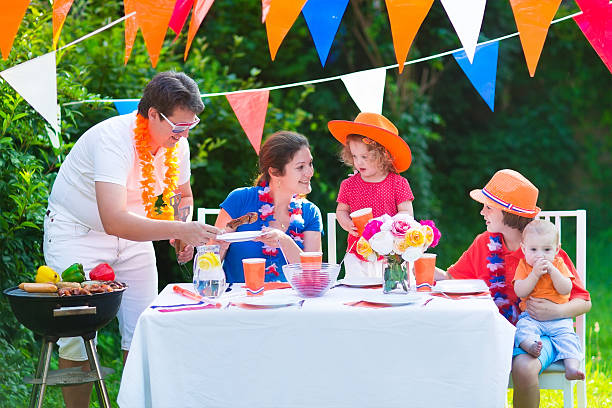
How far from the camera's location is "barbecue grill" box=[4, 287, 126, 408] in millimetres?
2586

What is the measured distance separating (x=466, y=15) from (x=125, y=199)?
1366 mm

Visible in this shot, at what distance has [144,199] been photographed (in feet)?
10.3

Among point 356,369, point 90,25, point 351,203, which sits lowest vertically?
point 356,369

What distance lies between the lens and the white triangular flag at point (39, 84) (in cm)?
313

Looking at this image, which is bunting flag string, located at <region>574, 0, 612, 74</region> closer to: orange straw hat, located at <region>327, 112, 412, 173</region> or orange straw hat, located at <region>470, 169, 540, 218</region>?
orange straw hat, located at <region>470, 169, 540, 218</region>

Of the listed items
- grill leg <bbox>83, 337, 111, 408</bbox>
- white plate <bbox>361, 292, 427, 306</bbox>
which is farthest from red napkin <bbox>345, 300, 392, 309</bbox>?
grill leg <bbox>83, 337, 111, 408</bbox>

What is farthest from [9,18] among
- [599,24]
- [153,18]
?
[599,24]

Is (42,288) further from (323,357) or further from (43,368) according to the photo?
(323,357)

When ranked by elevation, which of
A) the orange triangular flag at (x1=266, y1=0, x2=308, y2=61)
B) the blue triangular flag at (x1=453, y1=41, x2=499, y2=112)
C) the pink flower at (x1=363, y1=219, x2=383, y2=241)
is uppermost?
the orange triangular flag at (x1=266, y1=0, x2=308, y2=61)

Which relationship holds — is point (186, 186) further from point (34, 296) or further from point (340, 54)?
point (340, 54)

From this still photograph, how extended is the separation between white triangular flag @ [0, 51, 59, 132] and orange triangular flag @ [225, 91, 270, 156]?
90cm

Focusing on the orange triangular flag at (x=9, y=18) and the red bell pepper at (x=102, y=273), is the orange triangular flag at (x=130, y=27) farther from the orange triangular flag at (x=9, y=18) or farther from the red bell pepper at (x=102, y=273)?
the red bell pepper at (x=102, y=273)

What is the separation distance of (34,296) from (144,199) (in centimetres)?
68

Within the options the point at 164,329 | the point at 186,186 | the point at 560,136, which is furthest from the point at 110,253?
the point at 560,136
